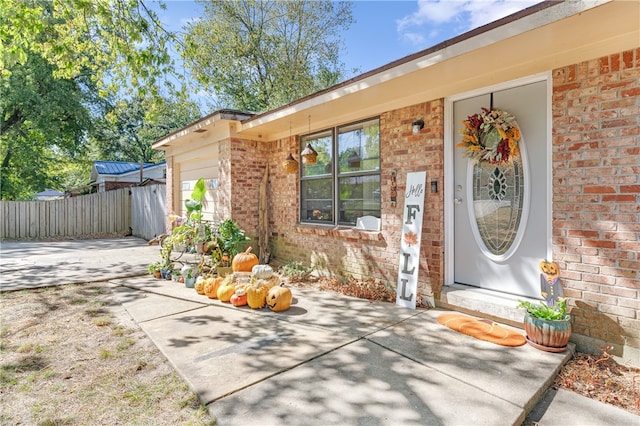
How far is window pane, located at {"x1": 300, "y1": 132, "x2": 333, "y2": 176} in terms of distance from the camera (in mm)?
5738

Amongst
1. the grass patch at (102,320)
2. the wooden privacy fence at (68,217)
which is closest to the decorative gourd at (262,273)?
the grass patch at (102,320)

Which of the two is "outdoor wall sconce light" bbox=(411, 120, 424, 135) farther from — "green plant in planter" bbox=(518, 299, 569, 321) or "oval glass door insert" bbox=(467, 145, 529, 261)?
"green plant in planter" bbox=(518, 299, 569, 321)

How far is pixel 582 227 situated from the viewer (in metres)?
3.00

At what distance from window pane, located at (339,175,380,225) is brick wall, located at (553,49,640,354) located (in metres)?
2.33

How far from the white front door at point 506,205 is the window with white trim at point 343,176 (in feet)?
4.30

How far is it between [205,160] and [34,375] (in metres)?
5.99

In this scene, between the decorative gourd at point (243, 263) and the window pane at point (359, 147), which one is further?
the decorative gourd at point (243, 263)

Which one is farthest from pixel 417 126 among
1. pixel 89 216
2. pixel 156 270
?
pixel 89 216

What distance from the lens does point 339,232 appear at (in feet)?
17.3

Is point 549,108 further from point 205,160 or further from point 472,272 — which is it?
point 205,160

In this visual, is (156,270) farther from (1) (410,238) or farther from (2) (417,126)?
(2) (417,126)

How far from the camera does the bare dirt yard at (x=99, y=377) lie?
2.13 meters

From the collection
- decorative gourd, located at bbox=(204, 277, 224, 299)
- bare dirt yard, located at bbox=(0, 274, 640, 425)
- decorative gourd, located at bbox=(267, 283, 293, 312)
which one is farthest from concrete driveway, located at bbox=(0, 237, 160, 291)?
decorative gourd, located at bbox=(267, 283, 293, 312)

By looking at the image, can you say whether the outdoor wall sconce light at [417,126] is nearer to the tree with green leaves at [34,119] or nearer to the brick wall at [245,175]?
the brick wall at [245,175]
